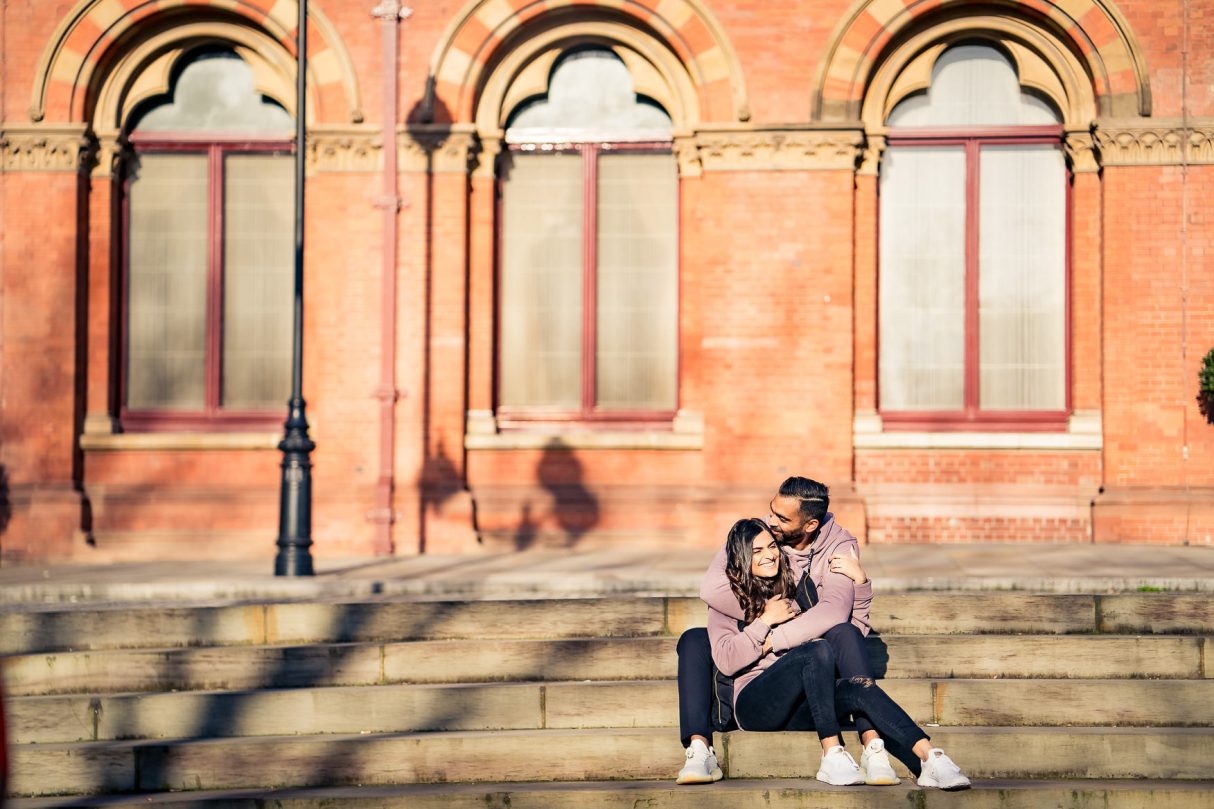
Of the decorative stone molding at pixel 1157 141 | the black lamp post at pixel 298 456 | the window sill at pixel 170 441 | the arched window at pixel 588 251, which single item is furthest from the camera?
the arched window at pixel 588 251

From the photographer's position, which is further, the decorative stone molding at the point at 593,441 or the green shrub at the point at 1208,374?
the decorative stone molding at the point at 593,441

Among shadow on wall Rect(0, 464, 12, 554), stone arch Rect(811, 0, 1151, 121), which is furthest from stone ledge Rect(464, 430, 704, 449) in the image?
shadow on wall Rect(0, 464, 12, 554)

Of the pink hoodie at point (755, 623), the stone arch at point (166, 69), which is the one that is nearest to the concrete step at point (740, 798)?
the pink hoodie at point (755, 623)

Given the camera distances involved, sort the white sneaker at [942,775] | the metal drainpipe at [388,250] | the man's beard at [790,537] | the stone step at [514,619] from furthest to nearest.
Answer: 1. the metal drainpipe at [388,250]
2. the stone step at [514,619]
3. the man's beard at [790,537]
4. the white sneaker at [942,775]

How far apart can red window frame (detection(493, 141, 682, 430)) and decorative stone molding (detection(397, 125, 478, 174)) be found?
0.70 meters

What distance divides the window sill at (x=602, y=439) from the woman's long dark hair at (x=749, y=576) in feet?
26.2

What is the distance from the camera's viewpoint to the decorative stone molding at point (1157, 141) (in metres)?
16.2

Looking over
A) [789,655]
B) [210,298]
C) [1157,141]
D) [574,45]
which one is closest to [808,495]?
[789,655]

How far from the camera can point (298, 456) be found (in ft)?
46.3

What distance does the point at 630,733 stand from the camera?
8992 mm

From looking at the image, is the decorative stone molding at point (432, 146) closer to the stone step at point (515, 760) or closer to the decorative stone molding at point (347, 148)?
the decorative stone molding at point (347, 148)

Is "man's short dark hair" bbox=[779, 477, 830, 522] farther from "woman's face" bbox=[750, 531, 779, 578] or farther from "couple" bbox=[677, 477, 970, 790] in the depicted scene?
"woman's face" bbox=[750, 531, 779, 578]

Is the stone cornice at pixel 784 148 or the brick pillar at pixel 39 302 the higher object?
the stone cornice at pixel 784 148

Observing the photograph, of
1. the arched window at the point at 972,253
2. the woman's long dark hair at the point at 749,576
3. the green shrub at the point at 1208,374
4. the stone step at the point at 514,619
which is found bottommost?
the stone step at the point at 514,619
